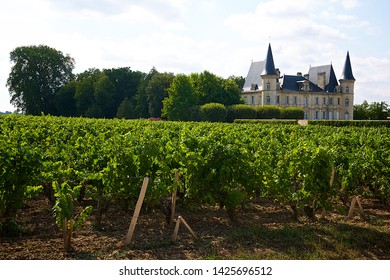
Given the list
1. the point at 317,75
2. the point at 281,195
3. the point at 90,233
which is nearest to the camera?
the point at 90,233

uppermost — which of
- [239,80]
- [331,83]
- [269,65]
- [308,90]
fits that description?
[269,65]

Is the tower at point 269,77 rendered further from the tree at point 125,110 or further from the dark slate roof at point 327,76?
the tree at point 125,110

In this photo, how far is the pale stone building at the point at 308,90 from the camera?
244 feet

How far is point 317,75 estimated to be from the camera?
7962cm

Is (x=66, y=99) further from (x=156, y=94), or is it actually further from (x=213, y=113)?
(x=213, y=113)

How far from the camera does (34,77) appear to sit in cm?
6056

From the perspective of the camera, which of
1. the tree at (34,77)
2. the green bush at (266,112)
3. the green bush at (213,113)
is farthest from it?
the tree at (34,77)

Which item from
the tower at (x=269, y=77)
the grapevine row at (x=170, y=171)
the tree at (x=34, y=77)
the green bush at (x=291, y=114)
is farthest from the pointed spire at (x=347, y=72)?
the grapevine row at (x=170, y=171)

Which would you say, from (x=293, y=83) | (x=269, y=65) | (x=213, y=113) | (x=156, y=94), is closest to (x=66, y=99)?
(x=156, y=94)

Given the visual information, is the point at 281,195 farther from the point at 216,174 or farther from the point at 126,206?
the point at 126,206

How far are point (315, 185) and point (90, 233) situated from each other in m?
4.05

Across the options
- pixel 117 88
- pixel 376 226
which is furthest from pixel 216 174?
pixel 117 88

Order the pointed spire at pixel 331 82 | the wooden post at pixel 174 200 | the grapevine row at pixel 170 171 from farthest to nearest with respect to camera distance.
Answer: the pointed spire at pixel 331 82, the wooden post at pixel 174 200, the grapevine row at pixel 170 171

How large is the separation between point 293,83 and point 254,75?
726 cm
